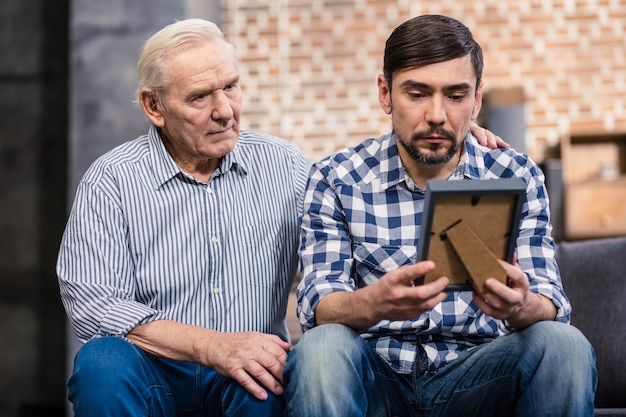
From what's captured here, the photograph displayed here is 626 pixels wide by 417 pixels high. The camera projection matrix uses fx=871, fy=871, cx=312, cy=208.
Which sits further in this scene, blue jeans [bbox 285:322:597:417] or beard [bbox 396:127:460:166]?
beard [bbox 396:127:460:166]

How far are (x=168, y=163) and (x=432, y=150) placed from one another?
25.7 inches

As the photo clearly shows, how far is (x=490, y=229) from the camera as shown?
1476mm

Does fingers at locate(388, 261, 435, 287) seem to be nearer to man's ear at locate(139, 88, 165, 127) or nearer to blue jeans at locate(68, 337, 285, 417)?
blue jeans at locate(68, 337, 285, 417)

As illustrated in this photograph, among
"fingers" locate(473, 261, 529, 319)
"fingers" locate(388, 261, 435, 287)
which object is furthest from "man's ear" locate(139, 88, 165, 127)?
"fingers" locate(473, 261, 529, 319)

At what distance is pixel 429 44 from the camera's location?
5.82 feet

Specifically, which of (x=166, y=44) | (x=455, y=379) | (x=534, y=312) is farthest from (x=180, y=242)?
(x=534, y=312)

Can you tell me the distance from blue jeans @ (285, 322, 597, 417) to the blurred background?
1.98 m

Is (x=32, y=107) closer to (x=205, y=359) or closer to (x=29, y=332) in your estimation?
(x=29, y=332)

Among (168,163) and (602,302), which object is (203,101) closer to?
(168,163)

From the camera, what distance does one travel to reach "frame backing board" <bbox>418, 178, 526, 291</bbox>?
143 centimetres

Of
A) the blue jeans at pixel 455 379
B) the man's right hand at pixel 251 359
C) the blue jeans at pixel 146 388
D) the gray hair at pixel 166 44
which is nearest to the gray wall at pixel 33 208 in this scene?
the gray hair at pixel 166 44

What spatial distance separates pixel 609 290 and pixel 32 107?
8.52 feet

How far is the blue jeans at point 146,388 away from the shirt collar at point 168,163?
43 centimetres

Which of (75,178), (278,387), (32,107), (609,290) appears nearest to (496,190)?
(278,387)
